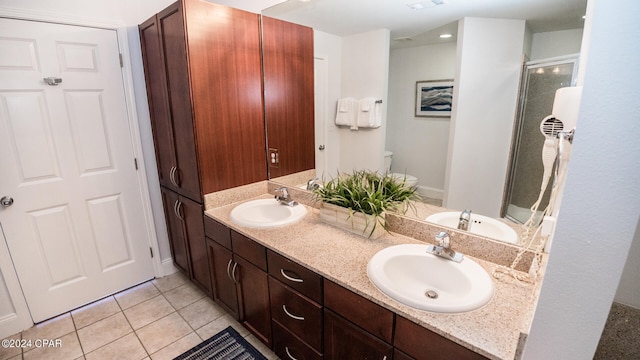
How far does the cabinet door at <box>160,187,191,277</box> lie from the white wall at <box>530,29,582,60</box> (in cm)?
229

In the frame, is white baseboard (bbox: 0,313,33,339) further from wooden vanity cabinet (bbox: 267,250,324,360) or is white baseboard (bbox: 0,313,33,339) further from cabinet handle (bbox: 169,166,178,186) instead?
wooden vanity cabinet (bbox: 267,250,324,360)

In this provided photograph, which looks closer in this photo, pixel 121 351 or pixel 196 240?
pixel 121 351

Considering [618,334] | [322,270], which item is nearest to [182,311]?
[322,270]

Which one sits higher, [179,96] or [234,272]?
[179,96]

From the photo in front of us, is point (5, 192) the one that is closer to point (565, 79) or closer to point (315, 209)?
point (315, 209)

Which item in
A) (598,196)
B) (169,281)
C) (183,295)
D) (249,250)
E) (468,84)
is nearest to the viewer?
(598,196)

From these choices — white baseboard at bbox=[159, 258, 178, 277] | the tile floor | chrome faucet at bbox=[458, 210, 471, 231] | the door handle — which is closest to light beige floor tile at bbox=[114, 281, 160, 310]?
the tile floor

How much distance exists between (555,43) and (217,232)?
6.26 feet

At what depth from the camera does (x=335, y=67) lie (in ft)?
5.93

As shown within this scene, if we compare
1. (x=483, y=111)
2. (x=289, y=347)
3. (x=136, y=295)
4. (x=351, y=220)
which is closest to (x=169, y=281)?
(x=136, y=295)

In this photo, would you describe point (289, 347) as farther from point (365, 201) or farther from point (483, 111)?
point (483, 111)

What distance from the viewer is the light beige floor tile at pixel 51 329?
1.90 meters

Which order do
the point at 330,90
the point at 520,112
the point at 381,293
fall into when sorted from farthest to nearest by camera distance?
the point at 330,90
the point at 520,112
the point at 381,293

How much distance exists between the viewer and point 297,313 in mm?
1385
